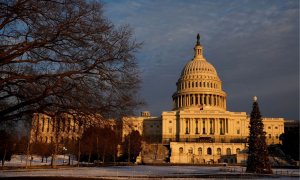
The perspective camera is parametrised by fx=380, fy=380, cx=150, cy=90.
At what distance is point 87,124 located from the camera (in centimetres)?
1806

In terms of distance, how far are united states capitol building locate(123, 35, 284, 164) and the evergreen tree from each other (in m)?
54.6

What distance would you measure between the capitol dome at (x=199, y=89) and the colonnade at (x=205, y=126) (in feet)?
18.1

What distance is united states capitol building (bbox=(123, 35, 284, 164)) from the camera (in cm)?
11125

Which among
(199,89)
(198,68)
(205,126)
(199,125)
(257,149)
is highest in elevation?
(198,68)

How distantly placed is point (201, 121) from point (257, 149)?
8250 centimetres

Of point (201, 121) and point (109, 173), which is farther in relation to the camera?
point (201, 121)

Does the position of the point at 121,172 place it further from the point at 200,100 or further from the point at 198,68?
the point at 198,68

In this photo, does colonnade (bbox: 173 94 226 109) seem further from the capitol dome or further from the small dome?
the small dome

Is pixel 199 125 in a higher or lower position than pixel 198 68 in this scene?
lower

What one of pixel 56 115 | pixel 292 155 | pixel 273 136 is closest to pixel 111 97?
pixel 56 115

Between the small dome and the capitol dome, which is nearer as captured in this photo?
the capitol dome

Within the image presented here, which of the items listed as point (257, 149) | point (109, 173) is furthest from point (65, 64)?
point (257, 149)

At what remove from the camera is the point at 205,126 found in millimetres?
131750

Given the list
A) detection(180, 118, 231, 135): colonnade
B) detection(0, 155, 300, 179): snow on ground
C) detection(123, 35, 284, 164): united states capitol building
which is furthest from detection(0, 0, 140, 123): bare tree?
detection(180, 118, 231, 135): colonnade
